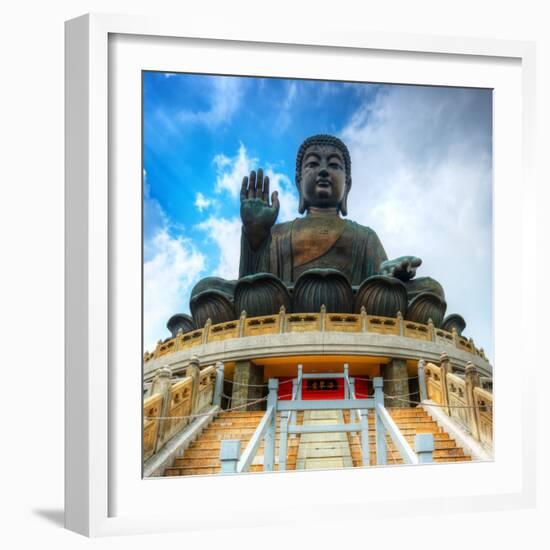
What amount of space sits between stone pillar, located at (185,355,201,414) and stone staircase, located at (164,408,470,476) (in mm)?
183

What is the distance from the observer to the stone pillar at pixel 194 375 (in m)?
6.14

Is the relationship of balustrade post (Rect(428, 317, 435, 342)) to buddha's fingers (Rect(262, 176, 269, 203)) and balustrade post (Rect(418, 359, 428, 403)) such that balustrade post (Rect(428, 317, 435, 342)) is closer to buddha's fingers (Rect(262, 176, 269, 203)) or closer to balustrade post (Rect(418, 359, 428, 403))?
balustrade post (Rect(418, 359, 428, 403))

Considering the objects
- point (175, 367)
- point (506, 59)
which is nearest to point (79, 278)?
point (175, 367)

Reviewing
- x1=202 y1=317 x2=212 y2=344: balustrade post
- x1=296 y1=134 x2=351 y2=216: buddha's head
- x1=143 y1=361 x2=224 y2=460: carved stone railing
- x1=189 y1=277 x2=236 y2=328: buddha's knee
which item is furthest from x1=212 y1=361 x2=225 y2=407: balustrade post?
x1=296 y1=134 x2=351 y2=216: buddha's head

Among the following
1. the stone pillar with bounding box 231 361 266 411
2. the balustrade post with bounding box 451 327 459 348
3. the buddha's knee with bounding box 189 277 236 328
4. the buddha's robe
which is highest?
the buddha's robe

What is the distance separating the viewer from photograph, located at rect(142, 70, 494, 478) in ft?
20.1

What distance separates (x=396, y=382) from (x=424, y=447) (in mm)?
589

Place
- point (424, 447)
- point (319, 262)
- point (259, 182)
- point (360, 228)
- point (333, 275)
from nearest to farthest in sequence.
Answer: point (424, 447)
point (259, 182)
point (360, 228)
point (333, 275)
point (319, 262)

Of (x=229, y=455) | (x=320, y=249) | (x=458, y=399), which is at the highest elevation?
(x=320, y=249)

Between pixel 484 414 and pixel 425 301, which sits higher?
pixel 425 301

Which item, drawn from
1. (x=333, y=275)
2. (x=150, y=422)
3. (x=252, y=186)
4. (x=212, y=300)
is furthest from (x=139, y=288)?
(x=333, y=275)

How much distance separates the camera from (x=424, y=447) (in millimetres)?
6148

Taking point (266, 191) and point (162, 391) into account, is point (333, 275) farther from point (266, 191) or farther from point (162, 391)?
point (162, 391)

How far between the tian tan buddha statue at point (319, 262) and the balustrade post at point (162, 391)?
0.55 meters
